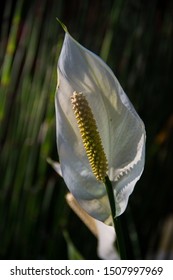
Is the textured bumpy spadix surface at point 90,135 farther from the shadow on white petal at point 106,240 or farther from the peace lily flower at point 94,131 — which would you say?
the shadow on white petal at point 106,240

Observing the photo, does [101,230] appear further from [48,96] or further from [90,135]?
[48,96]

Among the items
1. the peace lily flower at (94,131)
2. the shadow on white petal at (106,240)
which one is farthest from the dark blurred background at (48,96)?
the peace lily flower at (94,131)

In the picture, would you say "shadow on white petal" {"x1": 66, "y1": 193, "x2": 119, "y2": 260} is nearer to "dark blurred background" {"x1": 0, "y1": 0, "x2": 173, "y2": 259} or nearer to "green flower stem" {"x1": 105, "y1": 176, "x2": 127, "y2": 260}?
"green flower stem" {"x1": 105, "y1": 176, "x2": 127, "y2": 260}

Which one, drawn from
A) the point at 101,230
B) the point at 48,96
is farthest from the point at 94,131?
the point at 48,96

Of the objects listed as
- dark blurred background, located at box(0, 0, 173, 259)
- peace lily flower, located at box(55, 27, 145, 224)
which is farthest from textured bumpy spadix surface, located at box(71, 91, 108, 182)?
dark blurred background, located at box(0, 0, 173, 259)
